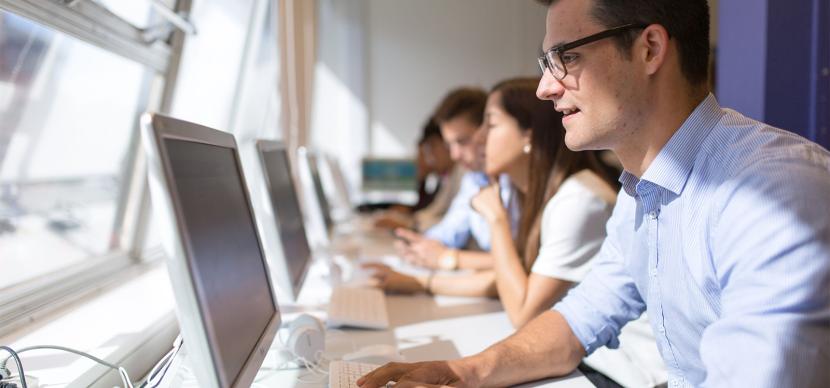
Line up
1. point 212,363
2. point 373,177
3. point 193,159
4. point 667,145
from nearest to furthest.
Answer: point 212,363 → point 193,159 → point 667,145 → point 373,177

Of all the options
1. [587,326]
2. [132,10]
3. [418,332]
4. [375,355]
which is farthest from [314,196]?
[587,326]

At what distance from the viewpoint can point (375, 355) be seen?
136 centimetres

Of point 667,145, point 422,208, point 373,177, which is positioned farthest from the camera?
point 373,177

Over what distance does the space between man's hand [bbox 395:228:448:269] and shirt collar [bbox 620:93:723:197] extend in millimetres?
1537

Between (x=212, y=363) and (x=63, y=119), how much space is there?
3427 mm

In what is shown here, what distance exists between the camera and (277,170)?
5.90ft

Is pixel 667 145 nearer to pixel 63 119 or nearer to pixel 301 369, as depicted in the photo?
pixel 301 369

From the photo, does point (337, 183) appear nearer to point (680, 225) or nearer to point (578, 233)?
point (578, 233)

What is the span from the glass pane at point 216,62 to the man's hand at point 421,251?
1.20 m

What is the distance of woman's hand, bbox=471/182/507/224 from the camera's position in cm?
197

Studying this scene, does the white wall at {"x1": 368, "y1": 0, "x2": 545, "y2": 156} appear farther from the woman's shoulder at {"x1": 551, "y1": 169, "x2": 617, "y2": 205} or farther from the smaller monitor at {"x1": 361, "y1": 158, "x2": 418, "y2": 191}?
the woman's shoulder at {"x1": 551, "y1": 169, "x2": 617, "y2": 205}

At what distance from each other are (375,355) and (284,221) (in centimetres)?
49

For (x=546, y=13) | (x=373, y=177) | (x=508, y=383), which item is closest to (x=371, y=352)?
(x=508, y=383)

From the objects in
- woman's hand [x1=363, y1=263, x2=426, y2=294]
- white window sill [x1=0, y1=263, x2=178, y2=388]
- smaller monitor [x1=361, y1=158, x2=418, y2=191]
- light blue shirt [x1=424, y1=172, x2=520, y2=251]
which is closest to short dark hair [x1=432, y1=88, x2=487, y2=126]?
light blue shirt [x1=424, y1=172, x2=520, y2=251]
